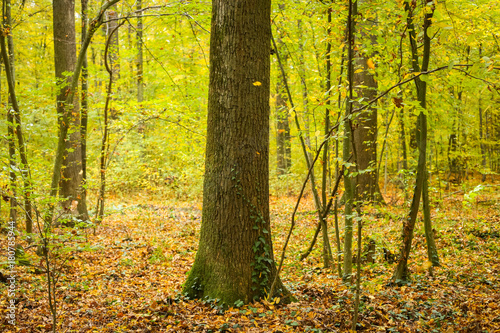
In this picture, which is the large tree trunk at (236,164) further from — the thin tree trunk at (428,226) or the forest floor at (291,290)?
the thin tree trunk at (428,226)

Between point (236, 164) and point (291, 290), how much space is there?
1919 millimetres

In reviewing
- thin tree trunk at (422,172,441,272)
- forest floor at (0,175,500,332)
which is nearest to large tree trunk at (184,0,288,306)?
Result: forest floor at (0,175,500,332)

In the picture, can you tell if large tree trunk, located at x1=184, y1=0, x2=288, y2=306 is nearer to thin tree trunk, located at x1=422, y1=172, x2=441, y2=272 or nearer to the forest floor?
the forest floor

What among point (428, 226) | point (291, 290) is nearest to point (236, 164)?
point (291, 290)

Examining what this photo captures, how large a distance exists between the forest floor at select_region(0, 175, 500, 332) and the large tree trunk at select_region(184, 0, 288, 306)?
281mm

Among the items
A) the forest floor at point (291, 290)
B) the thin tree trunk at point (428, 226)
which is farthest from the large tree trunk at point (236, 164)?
the thin tree trunk at point (428, 226)

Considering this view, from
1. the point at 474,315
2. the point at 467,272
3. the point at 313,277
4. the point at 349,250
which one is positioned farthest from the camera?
the point at 313,277

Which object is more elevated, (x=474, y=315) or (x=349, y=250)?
(x=349, y=250)

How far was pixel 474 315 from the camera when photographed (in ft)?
10.2

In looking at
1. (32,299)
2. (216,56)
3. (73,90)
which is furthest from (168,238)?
(216,56)

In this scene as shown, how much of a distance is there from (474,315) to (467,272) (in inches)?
70.1

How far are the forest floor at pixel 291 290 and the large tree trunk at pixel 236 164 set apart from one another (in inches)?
11.1

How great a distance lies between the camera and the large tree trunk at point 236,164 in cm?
345

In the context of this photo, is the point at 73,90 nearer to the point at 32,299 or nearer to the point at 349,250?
the point at 32,299
